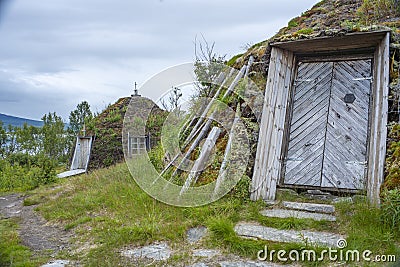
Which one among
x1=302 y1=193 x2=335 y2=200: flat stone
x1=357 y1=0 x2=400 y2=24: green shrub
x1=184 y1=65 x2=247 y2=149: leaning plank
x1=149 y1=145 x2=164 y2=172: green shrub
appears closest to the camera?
x1=302 y1=193 x2=335 y2=200: flat stone

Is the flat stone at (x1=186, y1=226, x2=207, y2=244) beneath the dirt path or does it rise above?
above

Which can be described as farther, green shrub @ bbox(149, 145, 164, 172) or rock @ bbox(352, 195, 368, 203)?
green shrub @ bbox(149, 145, 164, 172)

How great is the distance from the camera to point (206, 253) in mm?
3961

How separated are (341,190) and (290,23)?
4612mm

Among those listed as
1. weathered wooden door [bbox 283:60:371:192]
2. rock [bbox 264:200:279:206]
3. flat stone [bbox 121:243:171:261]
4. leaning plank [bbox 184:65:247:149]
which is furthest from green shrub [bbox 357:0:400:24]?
flat stone [bbox 121:243:171:261]

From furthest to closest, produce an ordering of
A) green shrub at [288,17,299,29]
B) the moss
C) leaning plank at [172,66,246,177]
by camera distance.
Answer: green shrub at [288,17,299,29] → leaning plank at [172,66,246,177] → the moss

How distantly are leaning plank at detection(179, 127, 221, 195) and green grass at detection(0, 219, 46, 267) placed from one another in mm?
2338

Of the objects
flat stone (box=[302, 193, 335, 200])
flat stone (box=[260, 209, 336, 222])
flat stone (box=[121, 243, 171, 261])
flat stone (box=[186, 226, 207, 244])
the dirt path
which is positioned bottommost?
the dirt path

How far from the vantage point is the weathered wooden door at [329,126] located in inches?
236

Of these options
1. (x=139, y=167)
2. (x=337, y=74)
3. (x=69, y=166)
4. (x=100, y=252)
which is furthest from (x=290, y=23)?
(x=69, y=166)

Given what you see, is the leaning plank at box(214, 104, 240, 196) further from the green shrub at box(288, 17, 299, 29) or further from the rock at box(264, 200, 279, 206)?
the green shrub at box(288, 17, 299, 29)

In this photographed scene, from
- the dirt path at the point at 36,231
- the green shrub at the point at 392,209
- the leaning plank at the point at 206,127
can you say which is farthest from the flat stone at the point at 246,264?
the leaning plank at the point at 206,127

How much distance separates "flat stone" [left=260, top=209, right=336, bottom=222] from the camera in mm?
4672

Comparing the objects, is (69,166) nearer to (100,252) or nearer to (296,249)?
(100,252)
